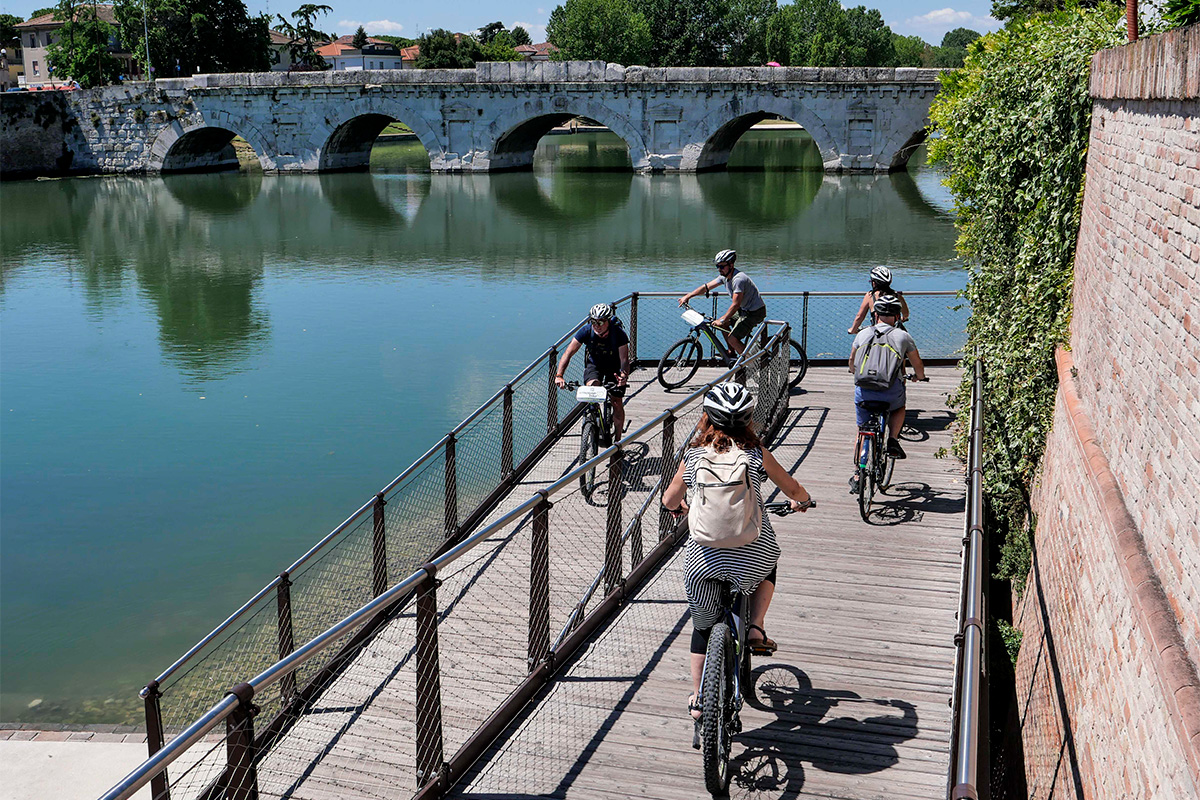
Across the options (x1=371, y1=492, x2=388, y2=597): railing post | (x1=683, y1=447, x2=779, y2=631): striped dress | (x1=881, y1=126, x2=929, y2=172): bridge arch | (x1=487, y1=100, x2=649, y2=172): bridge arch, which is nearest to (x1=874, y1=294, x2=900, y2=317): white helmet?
(x1=683, y1=447, x2=779, y2=631): striped dress

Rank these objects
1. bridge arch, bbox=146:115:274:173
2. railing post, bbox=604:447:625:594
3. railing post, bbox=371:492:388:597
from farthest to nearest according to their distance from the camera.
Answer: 1. bridge arch, bbox=146:115:274:173
2. railing post, bbox=371:492:388:597
3. railing post, bbox=604:447:625:594

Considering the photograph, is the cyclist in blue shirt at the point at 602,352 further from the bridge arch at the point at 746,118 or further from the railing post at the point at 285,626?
the bridge arch at the point at 746,118

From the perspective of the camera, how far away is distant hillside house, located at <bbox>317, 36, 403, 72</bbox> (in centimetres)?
12938

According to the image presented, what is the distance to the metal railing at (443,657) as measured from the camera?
176 inches

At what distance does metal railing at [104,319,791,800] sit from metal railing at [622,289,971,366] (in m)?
4.23

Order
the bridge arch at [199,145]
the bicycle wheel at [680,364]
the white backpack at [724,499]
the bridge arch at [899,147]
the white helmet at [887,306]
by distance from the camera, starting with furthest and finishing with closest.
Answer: the bridge arch at [199,145] → the bridge arch at [899,147] → the bicycle wheel at [680,364] → the white helmet at [887,306] → the white backpack at [724,499]

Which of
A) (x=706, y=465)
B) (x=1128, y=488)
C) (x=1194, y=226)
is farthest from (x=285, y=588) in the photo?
(x=1194, y=226)

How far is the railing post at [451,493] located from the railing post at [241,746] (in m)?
4.14

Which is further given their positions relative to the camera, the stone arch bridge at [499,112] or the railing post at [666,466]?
the stone arch bridge at [499,112]

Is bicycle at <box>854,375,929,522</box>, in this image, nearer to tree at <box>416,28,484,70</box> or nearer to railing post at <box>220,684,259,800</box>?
railing post at <box>220,684,259,800</box>

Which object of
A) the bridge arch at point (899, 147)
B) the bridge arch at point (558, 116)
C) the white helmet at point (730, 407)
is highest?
the bridge arch at point (558, 116)

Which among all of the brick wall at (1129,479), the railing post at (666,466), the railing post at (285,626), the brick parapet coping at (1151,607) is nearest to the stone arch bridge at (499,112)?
the brick wall at (1129,479)

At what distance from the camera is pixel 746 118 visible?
48.4 meters

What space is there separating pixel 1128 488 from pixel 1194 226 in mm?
1281
